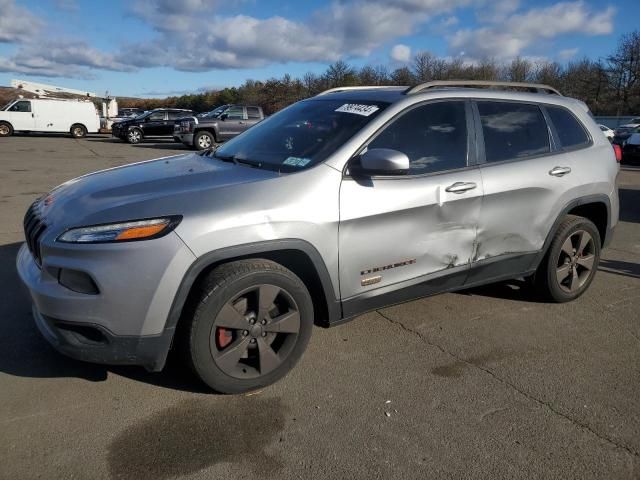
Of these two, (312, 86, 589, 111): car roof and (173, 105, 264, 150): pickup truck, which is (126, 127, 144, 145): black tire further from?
(312, 86, 589, 111): car roof

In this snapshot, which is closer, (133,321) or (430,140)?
(133,321)

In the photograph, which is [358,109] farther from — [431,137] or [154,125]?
[154,125]

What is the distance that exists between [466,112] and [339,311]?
5.78 ft

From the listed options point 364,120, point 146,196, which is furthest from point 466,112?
point 146,196

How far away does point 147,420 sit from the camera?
2.83 m

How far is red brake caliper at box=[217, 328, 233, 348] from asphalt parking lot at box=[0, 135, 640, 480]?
331mm

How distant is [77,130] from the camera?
28.7 m

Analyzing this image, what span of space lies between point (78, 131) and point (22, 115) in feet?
8.97

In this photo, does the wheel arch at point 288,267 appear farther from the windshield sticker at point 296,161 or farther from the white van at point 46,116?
the white van at point 46,116

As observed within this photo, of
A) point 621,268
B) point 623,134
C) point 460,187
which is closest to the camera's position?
point 460,187

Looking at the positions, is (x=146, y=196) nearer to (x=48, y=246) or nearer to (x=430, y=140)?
(x=48, y=246)

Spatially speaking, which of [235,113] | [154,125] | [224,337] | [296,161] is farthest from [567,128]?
[154,125]

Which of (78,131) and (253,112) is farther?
(78,131)

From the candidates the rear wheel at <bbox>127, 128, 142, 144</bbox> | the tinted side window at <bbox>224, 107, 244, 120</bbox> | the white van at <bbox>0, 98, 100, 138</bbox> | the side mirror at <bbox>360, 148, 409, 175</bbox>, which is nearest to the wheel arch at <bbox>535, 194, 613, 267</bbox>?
the side mirror at <bbox>360, 148, 409, 175</bbox>
